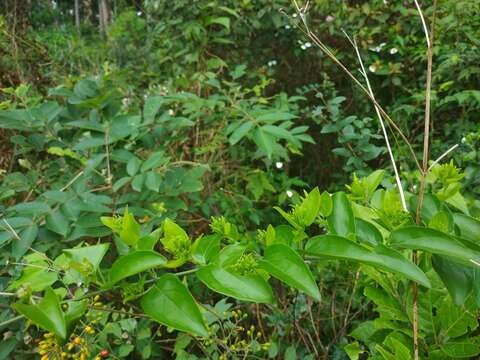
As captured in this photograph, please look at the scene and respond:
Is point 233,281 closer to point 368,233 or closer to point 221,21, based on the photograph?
point 368,233

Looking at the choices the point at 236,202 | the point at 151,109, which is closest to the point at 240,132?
the point at 151,109

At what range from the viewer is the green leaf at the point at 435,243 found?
1.66 ft

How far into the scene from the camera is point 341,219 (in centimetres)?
62

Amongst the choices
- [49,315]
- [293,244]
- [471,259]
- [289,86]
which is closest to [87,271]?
[49,315]

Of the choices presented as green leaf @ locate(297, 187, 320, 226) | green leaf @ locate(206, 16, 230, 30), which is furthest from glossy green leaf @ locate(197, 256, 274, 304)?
green leaf @ locate(206, 16, 230, 30)

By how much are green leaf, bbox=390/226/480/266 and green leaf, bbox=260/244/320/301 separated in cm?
12

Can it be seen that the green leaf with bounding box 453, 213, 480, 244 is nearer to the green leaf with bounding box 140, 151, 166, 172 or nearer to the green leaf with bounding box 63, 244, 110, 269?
the green leaf with bounding box 63, 244, 110, 269

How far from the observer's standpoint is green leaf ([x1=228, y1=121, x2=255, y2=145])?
1.47 m

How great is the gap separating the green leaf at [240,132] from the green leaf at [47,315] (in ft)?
3.28

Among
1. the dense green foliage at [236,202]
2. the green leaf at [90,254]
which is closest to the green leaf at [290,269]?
the dense green foliage at [236,202]

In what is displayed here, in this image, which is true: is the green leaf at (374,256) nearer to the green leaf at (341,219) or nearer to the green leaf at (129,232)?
the green leaf at (341,219)

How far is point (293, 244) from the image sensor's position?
24.0 inches

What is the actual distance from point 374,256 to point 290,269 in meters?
0.09

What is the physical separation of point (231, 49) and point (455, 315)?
2.20 m
